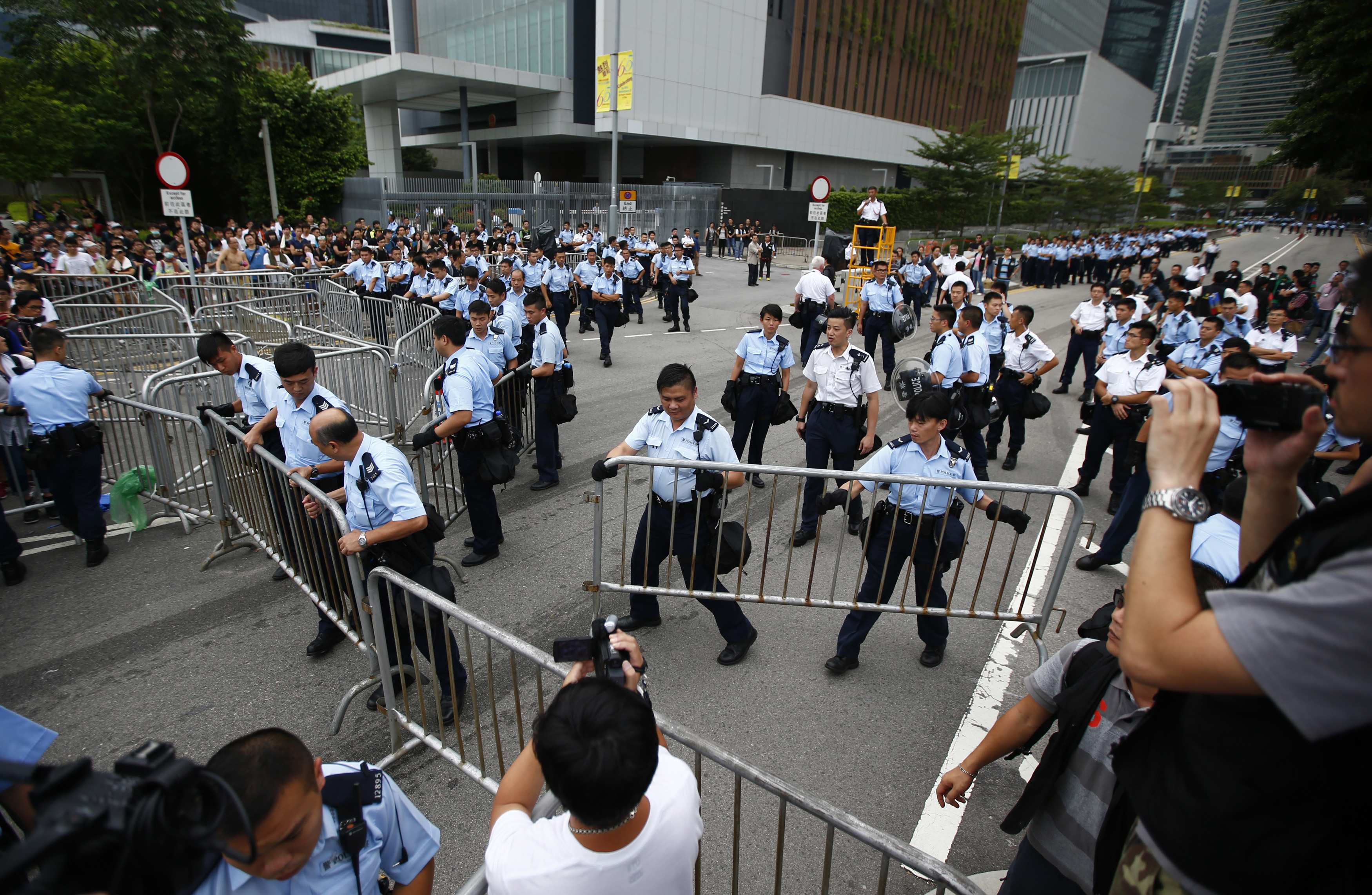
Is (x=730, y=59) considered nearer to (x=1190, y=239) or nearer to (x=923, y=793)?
(x=1190, y=239)

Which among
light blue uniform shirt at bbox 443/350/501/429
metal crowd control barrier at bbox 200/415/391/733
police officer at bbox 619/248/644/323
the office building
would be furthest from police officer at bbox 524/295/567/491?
the office building

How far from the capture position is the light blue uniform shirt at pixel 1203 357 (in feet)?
25.2

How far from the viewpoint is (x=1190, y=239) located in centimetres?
4609

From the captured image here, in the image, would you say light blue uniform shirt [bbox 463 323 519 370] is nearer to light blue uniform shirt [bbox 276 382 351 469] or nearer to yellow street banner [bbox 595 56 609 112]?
light blue uniform shirt [bbox 276 382 351 469]

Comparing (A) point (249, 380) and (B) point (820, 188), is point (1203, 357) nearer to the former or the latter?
(B) point (820, 188)

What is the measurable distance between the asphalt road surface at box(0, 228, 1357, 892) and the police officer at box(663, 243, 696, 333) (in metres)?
9.68

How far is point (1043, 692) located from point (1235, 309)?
1072 centimetres

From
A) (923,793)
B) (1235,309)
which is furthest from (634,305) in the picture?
(923,793)

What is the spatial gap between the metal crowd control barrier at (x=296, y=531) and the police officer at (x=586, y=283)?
9724 mm

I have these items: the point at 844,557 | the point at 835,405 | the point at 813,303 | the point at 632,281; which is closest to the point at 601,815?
the point at 844,557

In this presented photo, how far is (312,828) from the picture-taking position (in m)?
1.65

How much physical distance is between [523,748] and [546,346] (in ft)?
15.2

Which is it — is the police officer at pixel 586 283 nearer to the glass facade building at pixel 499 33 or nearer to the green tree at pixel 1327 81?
the green tree at pixel 1327 81

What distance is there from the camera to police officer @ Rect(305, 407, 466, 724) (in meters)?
3.74
